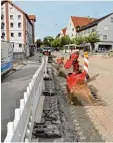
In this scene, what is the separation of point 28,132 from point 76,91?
591cm

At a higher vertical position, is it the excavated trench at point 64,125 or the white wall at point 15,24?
the white wall at point 15,24

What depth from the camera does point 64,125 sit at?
7.13 meters

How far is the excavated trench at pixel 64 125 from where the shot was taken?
5.43m

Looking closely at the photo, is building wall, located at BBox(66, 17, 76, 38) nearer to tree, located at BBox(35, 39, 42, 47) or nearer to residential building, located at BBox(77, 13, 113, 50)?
tree, located at BBox(35, 39, 42, 47)

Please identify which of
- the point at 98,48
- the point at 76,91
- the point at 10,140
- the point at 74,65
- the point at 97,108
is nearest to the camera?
the point at 10,140

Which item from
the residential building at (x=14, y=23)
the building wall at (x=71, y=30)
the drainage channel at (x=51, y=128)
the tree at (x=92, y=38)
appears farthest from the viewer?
the building wall at (x=71, y=30)

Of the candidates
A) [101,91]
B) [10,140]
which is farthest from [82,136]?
[101,91]

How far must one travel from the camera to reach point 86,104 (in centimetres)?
976

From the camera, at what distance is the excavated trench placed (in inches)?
214

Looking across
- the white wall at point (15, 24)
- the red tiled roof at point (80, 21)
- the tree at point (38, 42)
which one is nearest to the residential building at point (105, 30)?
the white wall at point (15, 24)

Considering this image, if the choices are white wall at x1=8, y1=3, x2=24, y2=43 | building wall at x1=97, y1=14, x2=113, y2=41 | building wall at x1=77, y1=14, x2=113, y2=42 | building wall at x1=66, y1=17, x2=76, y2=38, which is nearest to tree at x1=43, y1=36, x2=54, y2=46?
building wall at x1=66, y1=17, x2=76, y2=38

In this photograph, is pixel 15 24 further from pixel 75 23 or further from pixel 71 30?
pixel 71 30

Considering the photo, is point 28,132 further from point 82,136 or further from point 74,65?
point 74,65

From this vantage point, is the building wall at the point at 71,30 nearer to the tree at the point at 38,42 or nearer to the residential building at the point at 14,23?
the tree at the point at 38,42
